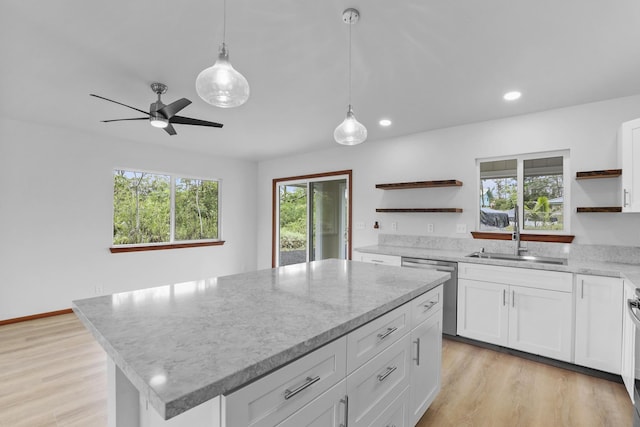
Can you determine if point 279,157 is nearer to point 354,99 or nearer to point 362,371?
point 354,99

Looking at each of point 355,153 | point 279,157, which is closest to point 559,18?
point 355,153

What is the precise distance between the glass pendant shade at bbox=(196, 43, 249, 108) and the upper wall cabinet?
2.96 m

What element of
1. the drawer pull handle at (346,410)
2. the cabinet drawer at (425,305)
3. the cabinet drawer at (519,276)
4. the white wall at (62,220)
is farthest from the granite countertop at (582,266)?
the white wall at (62,220)

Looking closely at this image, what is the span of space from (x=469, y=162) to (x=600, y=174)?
1195mm

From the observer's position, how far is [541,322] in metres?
2.66

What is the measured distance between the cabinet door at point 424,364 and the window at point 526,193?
6.97 feet

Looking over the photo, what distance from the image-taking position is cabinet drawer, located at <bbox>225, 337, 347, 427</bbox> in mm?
802

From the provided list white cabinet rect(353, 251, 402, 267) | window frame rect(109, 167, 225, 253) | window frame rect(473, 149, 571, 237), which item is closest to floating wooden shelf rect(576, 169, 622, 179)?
window frame rect(473, 149, 571, 237)

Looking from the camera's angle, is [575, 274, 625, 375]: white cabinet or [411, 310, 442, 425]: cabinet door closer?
[411, 310, 442, 425]: cabinet door

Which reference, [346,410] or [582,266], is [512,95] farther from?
[346,410]

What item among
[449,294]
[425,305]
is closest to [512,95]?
[449,294]

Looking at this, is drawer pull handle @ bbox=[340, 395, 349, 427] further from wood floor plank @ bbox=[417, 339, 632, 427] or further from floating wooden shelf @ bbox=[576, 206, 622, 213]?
floating wooden shelf @ bbox=[576, 206, 622, 213]

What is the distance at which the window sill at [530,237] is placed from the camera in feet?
9.93

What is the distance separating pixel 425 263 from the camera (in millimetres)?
3258
